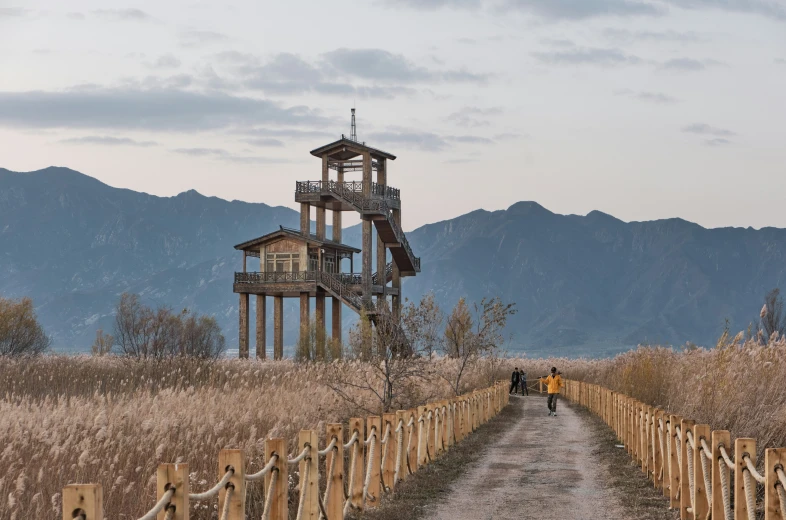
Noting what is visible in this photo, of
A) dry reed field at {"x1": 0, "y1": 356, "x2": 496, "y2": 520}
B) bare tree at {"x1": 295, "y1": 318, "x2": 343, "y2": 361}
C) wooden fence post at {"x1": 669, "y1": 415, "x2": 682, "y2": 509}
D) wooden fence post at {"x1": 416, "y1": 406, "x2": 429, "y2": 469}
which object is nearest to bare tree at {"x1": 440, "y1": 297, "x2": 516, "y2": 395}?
bare tree at {"x1": 295, "y1": 318, "x2": 343, "y2": 361}

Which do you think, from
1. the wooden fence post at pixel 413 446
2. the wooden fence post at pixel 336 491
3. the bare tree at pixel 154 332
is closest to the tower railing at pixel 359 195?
the bare tree at pixel 154 332

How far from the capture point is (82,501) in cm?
645

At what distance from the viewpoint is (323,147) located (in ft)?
184

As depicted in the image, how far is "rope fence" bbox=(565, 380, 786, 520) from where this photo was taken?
977 cm

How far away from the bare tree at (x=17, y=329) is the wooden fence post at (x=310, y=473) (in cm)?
3648

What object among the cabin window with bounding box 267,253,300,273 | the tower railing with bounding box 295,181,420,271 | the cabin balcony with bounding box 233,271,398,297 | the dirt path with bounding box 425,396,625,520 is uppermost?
the tower railing with bounding box 295,181,420,271

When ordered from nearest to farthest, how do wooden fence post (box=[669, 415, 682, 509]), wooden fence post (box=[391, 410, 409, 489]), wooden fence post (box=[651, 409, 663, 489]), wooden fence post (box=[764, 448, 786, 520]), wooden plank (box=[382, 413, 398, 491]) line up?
wooden fence post (box=[764, 448, 786, 520])
wooden fence post (box=[669, 415, 682, 509])
wooden plank (box=[382, 413, 398, 491])
wooden fence post (box=[651, 409, 663, 489])
wooden fence post (box=[391, 410, 409, 489])

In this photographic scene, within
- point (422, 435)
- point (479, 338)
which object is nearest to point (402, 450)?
point (422, 435)

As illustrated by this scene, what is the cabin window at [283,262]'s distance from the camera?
57219 millimetres

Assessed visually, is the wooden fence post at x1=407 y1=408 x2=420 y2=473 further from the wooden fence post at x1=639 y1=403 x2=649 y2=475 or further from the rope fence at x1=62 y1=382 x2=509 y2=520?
the wooden fence post at x1=639 y1=403 x2=649 y2=475

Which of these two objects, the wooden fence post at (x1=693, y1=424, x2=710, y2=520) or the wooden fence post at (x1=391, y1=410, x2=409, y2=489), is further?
the wooden fence post at (x1=391, y1=410, x2=409, y2=489)

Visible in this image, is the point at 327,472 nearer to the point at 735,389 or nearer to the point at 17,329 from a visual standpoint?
the point at 735,389

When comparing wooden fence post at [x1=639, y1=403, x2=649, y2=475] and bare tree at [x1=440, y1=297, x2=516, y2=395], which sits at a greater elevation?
bare tree at [x1=440, y1=297, x2=516, y2=395]

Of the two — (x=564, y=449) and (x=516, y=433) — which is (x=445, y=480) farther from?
(x=516, y=433)
